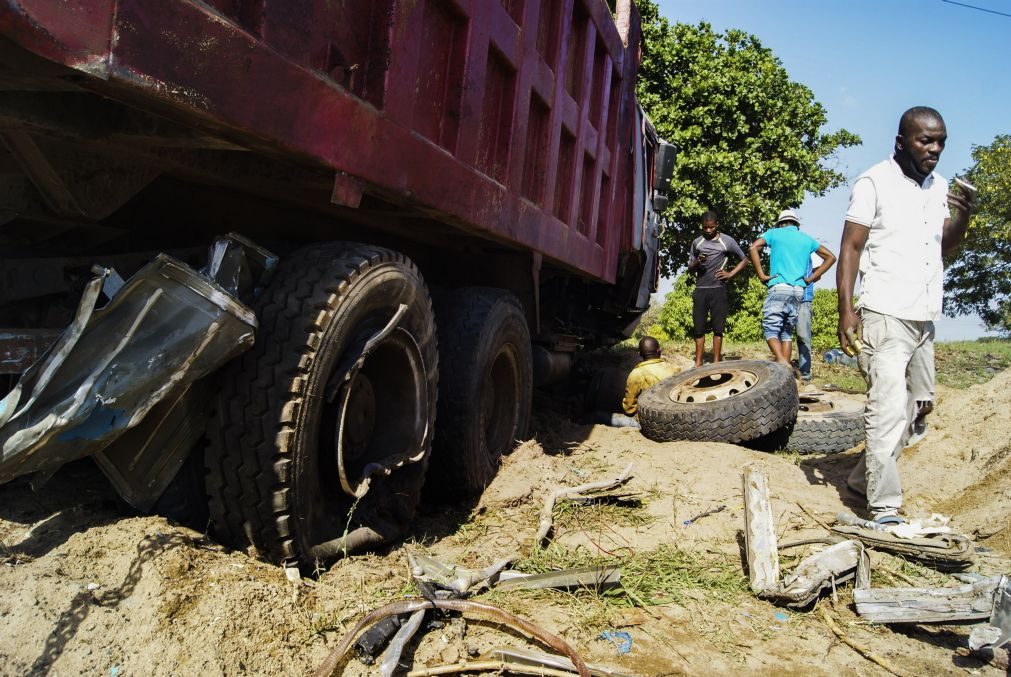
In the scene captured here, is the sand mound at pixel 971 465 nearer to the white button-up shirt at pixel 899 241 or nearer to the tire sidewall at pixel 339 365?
the white button-up shirt at pixel 899 241

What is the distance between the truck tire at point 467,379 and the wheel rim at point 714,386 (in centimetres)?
240

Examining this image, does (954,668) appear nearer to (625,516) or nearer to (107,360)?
(625,516)

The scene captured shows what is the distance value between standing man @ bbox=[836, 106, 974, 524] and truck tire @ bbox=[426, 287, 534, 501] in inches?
71.6

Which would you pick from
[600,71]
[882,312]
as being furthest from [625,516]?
[600,71]

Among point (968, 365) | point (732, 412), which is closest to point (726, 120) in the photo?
point (968, 365)

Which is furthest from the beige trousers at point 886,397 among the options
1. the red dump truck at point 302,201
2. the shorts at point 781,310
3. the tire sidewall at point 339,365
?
the shorts at point 781,310

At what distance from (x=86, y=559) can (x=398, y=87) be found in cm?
173

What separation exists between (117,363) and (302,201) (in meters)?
1.11

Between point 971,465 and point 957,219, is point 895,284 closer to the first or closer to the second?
point 957,219

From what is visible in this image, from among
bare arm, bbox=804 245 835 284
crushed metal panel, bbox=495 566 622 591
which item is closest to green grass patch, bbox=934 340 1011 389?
bare arm, bbox=804 245 835 284

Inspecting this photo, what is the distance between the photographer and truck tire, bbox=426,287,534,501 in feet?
12.4

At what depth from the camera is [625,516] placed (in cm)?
398

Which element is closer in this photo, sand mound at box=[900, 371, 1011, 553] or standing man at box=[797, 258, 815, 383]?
sand mound at box=[900, 371, 1011, 553]

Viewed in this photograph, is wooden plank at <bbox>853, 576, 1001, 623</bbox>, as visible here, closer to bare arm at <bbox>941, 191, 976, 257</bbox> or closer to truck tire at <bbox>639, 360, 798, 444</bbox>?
bare arm at <bbox>941, 191, 976, 257</bbox>
